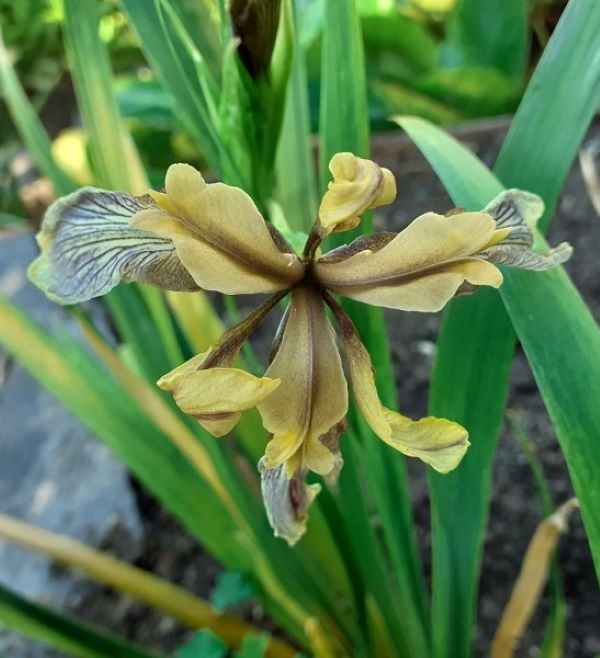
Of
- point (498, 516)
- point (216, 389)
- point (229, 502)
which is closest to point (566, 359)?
point (216, 389)

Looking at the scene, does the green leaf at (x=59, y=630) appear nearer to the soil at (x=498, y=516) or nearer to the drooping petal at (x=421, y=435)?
the soil at (x=498, y=516)

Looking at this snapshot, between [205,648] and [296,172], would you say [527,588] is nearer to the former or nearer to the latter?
[205,648]

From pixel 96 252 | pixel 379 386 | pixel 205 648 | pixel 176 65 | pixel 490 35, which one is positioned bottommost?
pixel 205 648

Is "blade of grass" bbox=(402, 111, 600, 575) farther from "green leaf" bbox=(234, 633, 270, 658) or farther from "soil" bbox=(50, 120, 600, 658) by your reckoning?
"soil" bbox=(50, 120, 600, 658)

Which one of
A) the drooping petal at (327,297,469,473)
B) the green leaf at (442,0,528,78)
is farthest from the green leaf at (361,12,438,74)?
the drooping petal at (327,297,469,473)

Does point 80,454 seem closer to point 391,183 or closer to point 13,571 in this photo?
point 13,571

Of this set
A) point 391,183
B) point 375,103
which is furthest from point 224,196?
point 375,103
